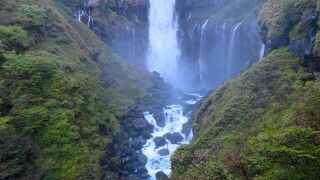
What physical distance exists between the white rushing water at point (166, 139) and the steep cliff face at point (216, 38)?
10.3 metres

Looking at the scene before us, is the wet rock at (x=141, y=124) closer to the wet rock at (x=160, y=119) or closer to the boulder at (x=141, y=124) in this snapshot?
the boulder at (x=141, y=124)

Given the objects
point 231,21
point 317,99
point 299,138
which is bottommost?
point 299,138

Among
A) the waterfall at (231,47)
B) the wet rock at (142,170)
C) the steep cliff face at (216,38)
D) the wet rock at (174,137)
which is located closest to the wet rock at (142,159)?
the wet rock at (142,170)

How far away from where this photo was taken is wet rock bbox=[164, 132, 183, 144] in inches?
1641

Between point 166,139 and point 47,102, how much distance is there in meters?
16.9

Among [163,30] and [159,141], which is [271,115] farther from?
[163,30]

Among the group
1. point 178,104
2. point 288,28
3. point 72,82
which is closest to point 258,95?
point 288,28

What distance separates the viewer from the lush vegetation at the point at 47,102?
25927mm

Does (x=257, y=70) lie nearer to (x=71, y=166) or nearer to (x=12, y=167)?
(x=71, y=166)

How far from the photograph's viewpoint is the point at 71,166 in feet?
87.4

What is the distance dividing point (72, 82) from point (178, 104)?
71.1ft

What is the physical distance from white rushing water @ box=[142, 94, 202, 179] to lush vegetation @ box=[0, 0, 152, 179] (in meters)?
4.55

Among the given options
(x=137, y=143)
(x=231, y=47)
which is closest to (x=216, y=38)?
(x=231, y=47)

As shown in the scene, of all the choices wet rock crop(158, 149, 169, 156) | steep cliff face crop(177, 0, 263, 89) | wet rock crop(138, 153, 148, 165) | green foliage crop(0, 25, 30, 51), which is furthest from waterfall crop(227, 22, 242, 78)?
green foliage crop(0, 25, 30, 51)
